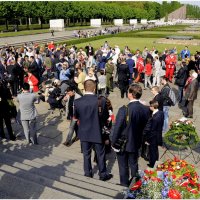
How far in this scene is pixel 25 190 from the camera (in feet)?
14.3

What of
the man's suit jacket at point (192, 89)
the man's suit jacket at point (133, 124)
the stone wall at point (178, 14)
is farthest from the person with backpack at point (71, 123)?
the stone wall at point (178, 14)

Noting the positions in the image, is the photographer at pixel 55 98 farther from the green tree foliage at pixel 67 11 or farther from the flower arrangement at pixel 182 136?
the green tree foliage at pixel 67 11

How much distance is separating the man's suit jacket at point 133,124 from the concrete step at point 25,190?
1611 mm

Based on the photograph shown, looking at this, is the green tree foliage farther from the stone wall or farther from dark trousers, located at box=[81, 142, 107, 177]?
dark trousers, located at box=[81, 142, 107, 177]

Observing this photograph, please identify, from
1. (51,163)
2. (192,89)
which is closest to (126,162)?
(51,163)

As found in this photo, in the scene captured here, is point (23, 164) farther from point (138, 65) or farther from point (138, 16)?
point (138, 16)

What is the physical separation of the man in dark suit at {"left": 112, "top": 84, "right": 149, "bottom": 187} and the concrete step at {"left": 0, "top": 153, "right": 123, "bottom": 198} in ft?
2.05

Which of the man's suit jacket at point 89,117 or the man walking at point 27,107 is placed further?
the man walking at point 27,107

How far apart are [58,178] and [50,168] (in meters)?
0.64

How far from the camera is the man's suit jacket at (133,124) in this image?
5312mm

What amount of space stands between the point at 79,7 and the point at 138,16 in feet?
Answer: 165

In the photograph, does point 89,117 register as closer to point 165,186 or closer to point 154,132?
point 154,132

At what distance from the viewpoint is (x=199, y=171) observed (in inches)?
263

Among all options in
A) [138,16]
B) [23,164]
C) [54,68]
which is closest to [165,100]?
[23,164]
